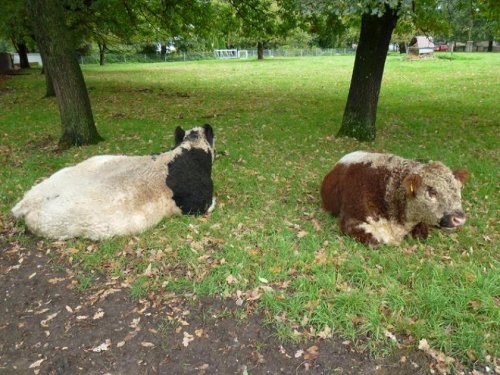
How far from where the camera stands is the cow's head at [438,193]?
17.3ft

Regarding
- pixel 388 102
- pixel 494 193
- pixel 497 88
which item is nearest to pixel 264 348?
pixel 494 193

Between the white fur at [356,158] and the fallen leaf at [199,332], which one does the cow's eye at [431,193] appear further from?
the fallen leaf at [199,332]

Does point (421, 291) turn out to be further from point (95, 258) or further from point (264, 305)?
point (95, 258)

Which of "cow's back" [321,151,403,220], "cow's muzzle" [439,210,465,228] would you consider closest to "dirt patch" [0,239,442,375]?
"cow's muzzle" [439,210,465,228]

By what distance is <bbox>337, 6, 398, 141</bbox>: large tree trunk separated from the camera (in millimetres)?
10365

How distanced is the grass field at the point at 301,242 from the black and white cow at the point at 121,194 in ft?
0.74

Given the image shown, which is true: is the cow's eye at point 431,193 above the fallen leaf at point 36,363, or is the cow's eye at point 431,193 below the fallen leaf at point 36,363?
above

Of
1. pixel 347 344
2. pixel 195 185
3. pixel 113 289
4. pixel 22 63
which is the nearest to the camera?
pixel 347 344

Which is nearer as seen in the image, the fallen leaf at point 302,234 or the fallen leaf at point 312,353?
the fallen leaf at point 312,353

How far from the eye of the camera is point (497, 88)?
2017 cm

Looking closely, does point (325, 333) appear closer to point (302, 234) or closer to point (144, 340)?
point (144, 340)

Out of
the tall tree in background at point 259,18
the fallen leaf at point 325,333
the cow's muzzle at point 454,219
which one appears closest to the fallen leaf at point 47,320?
the fallen leaf at point 325,333

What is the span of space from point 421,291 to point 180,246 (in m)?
3.25

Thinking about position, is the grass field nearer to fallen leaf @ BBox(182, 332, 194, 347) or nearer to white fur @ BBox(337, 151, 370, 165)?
fallen leaf @ BBox(182, 332, 194, 347)
